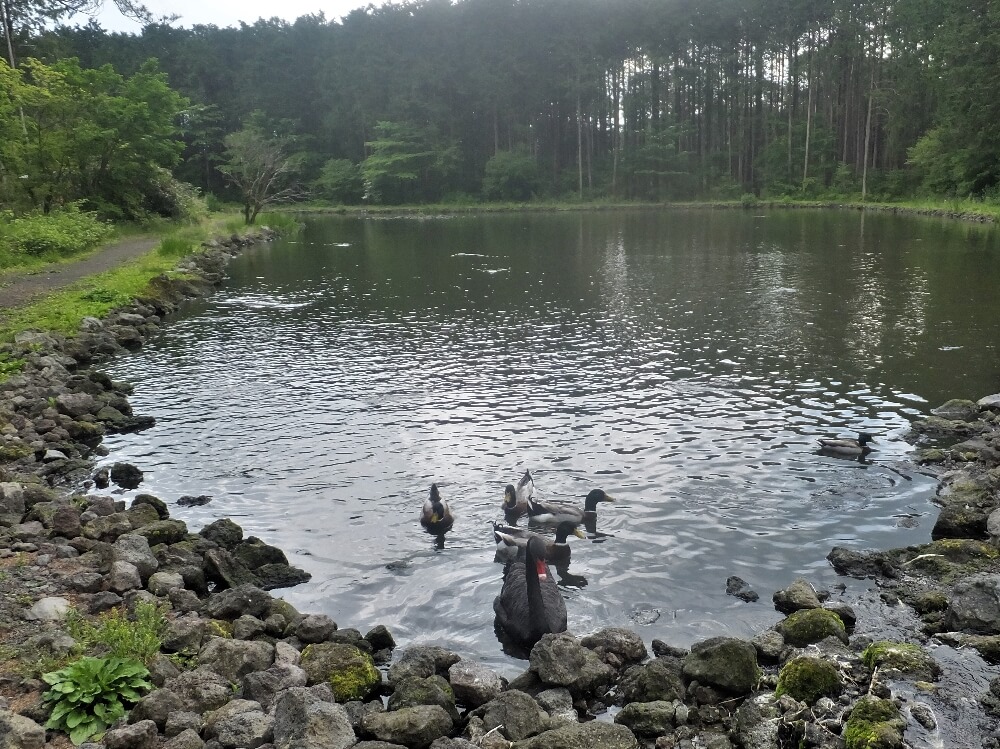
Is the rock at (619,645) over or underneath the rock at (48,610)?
underneath

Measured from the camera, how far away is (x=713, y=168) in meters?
83.1

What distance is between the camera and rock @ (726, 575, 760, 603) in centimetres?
809

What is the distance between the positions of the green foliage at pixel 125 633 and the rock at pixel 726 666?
410 centimetres

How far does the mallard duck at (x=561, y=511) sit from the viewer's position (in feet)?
31.6

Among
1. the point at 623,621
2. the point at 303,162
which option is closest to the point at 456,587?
the point at 623,621

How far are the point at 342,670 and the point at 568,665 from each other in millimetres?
1757

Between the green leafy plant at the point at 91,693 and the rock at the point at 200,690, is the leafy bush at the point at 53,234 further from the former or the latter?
the rock at the point at 200,690

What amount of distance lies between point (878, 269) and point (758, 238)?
43.8 ft

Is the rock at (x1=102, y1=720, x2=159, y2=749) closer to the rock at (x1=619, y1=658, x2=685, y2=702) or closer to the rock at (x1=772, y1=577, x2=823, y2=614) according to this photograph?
the rock at (x1=619, y1=658, x2=685, y2=702)

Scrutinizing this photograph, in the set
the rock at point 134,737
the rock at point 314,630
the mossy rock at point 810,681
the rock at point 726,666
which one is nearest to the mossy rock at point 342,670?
the rock at point 314,630

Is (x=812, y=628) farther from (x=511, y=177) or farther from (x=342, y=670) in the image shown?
(x=511, y=177)

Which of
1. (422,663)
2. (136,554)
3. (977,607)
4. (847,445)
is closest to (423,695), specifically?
(422,663)

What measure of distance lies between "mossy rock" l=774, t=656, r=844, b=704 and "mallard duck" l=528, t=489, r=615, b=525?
12.1 ft

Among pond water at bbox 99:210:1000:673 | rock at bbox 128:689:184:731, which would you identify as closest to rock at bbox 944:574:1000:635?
pond water at bbox 99:210:1000:673
